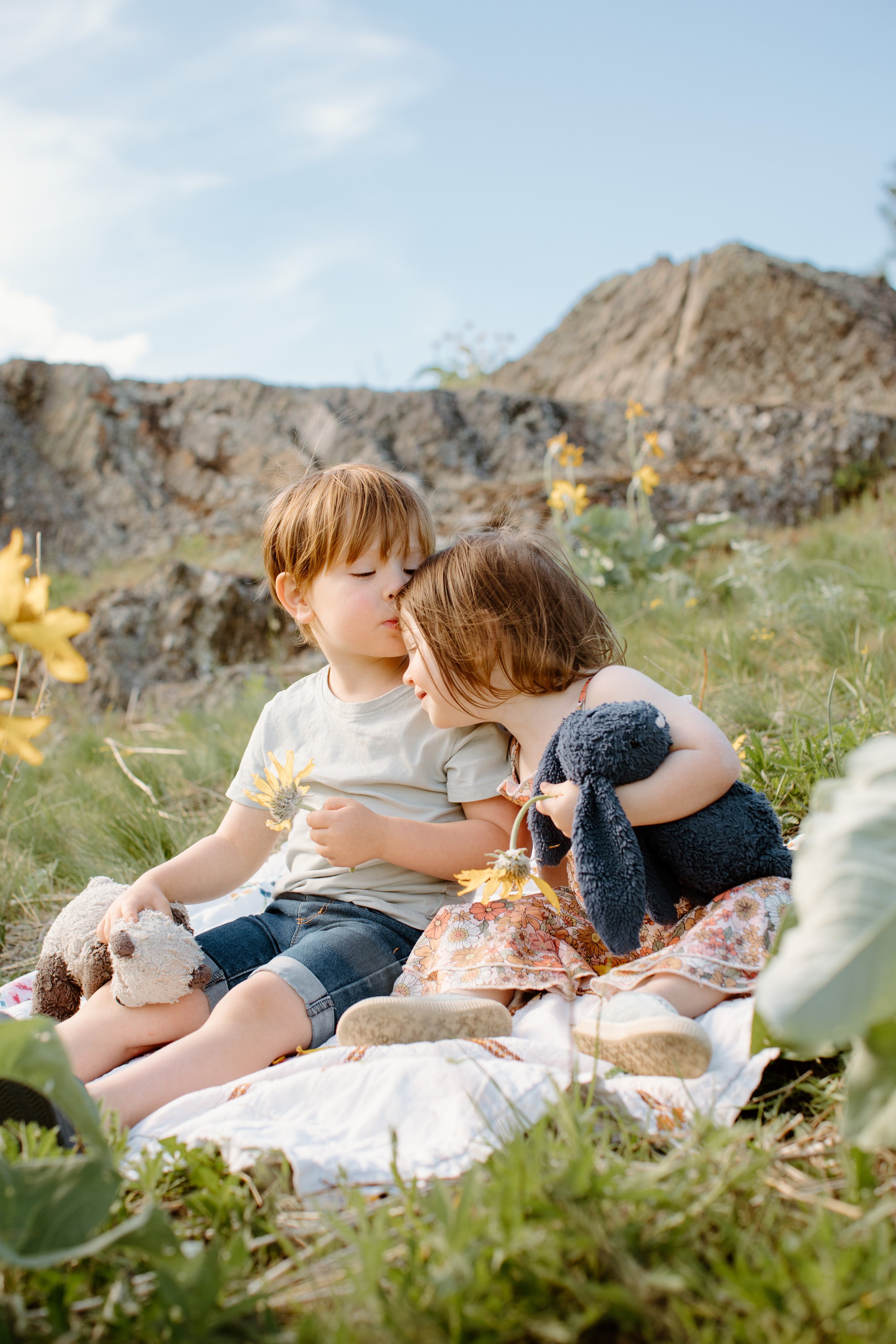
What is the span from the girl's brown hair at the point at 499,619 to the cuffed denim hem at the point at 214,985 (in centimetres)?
66

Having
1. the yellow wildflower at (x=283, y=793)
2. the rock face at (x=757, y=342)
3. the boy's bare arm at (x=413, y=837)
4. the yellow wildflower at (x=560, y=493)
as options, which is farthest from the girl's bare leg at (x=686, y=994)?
the rock face at (x=757, y=342)

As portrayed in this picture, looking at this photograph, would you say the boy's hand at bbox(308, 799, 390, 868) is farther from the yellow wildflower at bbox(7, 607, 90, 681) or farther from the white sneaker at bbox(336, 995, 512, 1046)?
the yellow wildflower at bbox(7, 607, 90, 681)

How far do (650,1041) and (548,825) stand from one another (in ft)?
1.41

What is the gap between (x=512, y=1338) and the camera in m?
0.72

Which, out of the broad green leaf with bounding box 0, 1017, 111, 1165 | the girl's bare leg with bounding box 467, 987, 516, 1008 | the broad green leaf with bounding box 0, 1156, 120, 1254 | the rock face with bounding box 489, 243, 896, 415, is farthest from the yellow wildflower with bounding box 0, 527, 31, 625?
the rock face with bounding box 489, 243, 896, 415

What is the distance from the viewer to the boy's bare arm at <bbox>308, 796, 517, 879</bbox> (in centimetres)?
163

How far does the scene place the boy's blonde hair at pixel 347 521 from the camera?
→ 1811 millimetres

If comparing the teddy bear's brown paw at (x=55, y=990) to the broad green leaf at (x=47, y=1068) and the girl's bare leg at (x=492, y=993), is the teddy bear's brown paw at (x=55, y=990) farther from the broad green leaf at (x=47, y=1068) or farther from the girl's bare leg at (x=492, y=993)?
the broad green leaf at (x=47, y=1068)

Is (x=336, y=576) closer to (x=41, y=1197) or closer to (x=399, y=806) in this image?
(x=399, y=806)

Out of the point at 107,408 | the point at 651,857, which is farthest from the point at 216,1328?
the point at 107,408

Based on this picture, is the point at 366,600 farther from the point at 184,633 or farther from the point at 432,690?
the point at 184,633

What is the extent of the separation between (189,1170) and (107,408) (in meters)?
6.20

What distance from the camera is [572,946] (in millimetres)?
1638

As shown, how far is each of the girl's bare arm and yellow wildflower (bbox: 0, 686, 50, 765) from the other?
2.72ft
